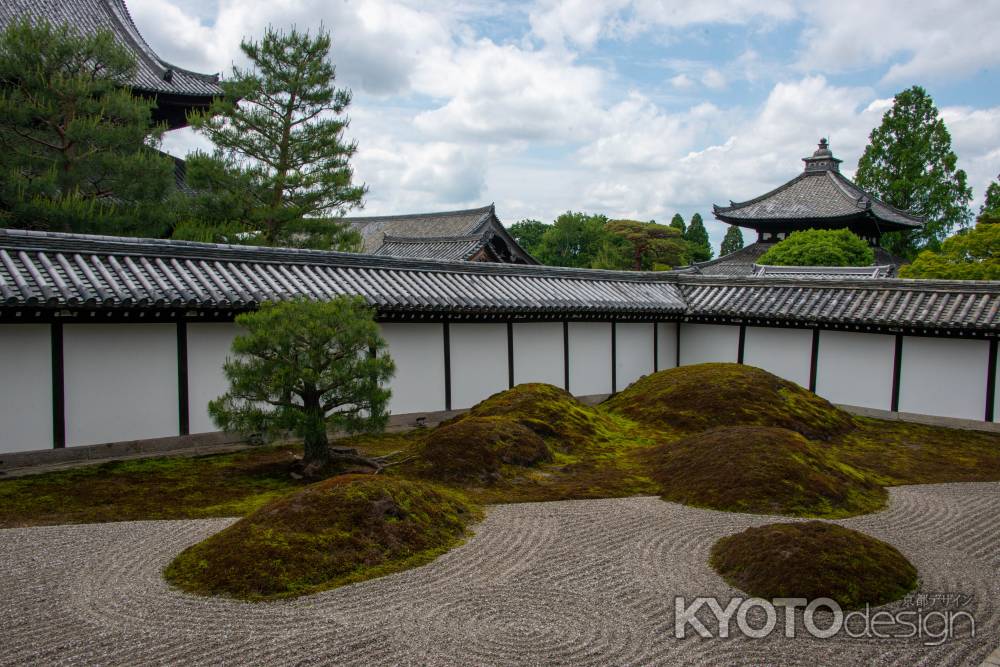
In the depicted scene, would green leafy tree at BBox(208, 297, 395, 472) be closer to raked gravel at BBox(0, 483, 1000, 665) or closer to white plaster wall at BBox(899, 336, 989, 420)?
raked gravel at BBox(0, 483, 1000, 665)

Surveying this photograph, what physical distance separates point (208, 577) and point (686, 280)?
18.1 m

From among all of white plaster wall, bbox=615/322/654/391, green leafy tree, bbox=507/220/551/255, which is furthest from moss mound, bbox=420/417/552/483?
green leafy tree, bbox=507/220/551/255

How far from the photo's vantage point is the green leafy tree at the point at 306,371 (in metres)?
9.73

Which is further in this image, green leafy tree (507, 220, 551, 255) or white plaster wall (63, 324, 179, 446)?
green leafy tree (507, 220, 551, 255)

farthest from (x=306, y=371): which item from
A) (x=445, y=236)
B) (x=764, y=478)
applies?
(x=445, y=236)

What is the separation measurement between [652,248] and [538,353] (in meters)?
43.9

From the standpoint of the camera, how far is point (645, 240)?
59156 millimetres

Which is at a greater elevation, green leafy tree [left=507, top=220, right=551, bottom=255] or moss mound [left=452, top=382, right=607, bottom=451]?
green leafy tree [left=507, top=220, right=551, bottom=255]

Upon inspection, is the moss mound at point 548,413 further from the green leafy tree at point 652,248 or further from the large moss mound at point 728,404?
the green leafy tree at point 652,248

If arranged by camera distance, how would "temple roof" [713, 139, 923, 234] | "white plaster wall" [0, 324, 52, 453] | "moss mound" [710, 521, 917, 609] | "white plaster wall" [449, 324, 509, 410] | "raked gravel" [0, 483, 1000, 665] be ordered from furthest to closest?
"temple roof" [713, 139, 923, 234] → "white plaster wall" [449, 324, 509, 410] → "white plaster wall" [0, 324, 52, 453] → "moss mound" [710, 521, 917, 609] → "raked gravel" [0, 483, 1000, 665]

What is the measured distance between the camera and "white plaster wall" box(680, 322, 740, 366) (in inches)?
774

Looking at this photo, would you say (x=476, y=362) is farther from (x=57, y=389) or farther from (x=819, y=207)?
(x=819, y=207)

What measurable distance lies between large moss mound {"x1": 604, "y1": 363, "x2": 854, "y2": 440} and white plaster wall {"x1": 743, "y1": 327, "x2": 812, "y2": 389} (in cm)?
295

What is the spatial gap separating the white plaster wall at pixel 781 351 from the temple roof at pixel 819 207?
736 inches
